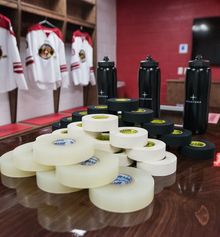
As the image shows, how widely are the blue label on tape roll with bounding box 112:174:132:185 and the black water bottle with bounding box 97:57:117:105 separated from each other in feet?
2.58

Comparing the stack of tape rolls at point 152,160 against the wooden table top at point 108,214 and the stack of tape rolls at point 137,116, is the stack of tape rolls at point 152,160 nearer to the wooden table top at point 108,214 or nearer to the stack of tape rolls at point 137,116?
the wooden table top at point 108,214

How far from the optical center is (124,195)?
22.3 inches

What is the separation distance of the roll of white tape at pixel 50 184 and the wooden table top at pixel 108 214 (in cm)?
1

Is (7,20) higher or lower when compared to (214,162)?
higher

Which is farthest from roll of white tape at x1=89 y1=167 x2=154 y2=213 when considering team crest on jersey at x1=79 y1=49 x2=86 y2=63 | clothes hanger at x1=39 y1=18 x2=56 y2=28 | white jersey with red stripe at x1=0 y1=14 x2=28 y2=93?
team crest on jersey at x1=79 y1=49 x2=86 y2=63

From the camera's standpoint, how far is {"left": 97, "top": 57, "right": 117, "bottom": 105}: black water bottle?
4.61 feet

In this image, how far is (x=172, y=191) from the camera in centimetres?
68

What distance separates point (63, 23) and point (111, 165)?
2.87m

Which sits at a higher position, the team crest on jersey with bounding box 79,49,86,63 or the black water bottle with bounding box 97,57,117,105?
the team crest on jersey with bounding box 79,49,86,63

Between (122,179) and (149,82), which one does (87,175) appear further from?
(149,82)

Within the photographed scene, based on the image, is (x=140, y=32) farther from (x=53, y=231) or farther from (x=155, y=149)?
(x=53, y=231)

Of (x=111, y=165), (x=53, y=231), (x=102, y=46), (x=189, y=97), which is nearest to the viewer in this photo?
(x=53, y=231)

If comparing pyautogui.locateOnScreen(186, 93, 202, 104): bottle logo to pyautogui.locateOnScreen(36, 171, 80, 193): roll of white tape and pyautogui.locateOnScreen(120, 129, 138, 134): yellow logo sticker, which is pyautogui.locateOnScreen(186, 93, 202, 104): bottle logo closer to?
pyautogui.locateOnScreen(120, 129, 138, 134): yellow logo sticker

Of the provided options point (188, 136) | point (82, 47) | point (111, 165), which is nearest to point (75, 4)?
point (82, 47)
